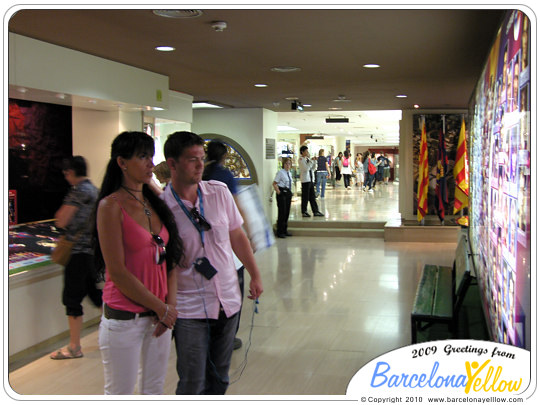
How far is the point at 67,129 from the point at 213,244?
17.4 feet

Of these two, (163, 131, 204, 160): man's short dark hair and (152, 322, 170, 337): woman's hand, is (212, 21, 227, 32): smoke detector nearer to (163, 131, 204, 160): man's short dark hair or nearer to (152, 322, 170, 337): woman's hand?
(163, 131, 204, 160): man's short dark hair

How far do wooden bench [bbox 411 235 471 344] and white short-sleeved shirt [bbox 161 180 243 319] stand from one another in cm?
214

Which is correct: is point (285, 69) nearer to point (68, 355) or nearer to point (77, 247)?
point (77, 247)

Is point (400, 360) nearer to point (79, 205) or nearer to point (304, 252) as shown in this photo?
point (79, 205)

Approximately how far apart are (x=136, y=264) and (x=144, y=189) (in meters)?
0.36

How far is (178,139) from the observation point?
110 inches


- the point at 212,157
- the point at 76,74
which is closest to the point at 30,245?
the point at 76,74

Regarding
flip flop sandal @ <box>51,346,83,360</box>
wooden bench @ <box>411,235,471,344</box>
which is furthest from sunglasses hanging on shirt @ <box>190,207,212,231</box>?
flip flop sandal @ <box>51,346,83,360</box>

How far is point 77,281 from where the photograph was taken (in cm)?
482

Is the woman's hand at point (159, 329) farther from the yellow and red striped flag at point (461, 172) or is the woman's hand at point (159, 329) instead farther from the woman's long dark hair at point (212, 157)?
the yellow and red striped flag at point (461, 172)

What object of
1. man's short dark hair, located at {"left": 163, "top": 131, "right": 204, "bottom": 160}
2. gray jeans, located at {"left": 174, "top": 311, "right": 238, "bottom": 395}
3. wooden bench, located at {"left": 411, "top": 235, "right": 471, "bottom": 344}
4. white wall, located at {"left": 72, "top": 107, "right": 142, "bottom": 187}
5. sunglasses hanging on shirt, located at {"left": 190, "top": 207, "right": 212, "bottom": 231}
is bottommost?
wooden bench, located at {"left": 411, "top": 235, "right": 471, "bottom": 344}

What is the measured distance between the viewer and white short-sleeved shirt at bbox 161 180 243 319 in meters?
2.76

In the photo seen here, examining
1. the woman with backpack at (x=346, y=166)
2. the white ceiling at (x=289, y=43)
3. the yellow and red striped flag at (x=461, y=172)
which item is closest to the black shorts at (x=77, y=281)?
the white ceiling at (x=289, y=43)

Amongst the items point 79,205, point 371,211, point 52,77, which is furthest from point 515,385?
point 371,211
